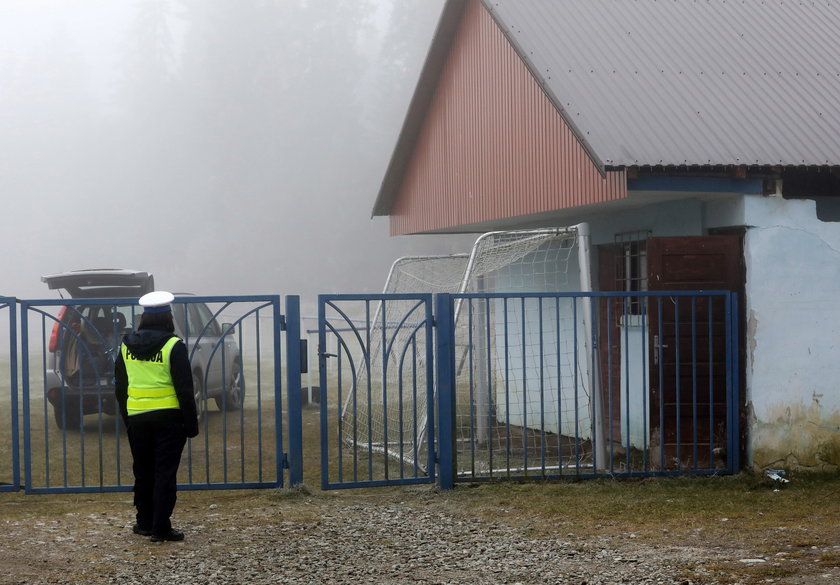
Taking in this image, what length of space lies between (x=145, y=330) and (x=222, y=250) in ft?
164

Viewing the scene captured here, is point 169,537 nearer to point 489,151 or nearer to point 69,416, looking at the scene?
point 489,151

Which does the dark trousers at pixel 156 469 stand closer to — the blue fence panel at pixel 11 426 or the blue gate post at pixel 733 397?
the blue fence panel at pixel 11 426

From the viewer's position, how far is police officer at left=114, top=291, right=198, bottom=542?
7043 mm

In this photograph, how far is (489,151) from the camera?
43.5 ft

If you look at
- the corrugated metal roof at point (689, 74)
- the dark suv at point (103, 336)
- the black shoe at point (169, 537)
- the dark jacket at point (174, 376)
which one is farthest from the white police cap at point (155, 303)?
the dark suv at point (103, 336)

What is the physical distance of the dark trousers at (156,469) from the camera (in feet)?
23.0

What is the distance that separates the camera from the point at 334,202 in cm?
5691

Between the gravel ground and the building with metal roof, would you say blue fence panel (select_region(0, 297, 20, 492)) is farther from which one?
the building with metal roof

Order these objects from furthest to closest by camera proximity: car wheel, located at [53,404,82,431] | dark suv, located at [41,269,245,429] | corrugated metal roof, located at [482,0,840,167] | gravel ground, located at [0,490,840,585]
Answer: car wheel, located at [53,404,82,431] < dark suv, located at [41,269,245,429] < corrugated metal roof, located at [482,0,840,167] < gravel ground, located at [0,490,840,585]

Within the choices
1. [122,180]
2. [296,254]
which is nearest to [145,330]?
[296,254]

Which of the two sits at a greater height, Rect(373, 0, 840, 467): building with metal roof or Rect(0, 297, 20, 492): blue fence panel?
Rect(373, 0, 840, 467): building with metal roof

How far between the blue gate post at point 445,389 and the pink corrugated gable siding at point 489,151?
81.1 inches

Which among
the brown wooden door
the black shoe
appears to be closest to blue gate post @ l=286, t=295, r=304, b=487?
the black shoe

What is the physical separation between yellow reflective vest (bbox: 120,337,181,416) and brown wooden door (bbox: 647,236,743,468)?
14.1 ft
